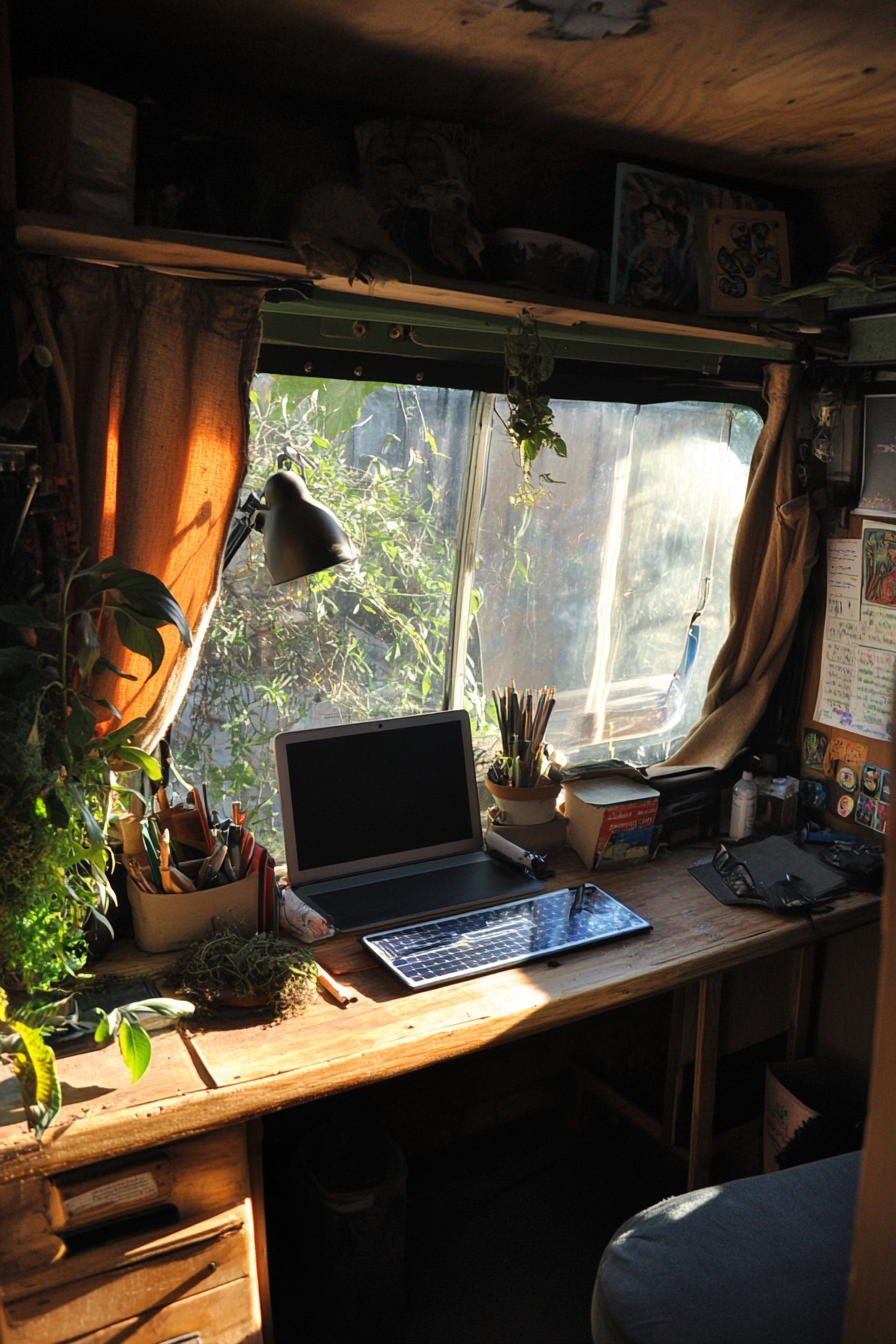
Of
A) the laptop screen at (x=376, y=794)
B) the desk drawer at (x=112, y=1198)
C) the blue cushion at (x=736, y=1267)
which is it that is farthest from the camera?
the laptop screen at (x=376, y=794)

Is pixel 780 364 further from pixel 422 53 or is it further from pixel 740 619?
pixel 422 53

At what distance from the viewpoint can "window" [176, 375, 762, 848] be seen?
7.77ft

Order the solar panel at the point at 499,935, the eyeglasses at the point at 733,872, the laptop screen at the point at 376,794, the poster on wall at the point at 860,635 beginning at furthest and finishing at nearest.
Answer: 1. the poster on wall at the point at 860,635
2. the eyeglasses at the point at 733,872
3. the laptop screen at the point at 376,794
4. the solar panel at the point at 499,935

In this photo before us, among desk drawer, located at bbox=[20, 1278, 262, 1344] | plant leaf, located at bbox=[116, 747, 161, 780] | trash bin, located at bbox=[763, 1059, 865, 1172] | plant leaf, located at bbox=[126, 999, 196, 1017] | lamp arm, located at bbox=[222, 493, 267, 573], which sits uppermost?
lamp arm, located at bbox=[222, 493, 267, 573]

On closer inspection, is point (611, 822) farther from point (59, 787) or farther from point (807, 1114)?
point (59, 787)

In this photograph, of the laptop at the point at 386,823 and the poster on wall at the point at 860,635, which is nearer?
the laptop at the point at 386,823

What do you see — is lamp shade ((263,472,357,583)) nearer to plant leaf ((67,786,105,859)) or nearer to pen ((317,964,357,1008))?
plant leaf ((67,786,105,859))

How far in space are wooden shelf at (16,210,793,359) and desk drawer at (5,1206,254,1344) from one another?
1619 mm

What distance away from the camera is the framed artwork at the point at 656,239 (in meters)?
2.37

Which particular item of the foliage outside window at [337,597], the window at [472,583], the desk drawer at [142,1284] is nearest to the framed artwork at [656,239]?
the window at [472,583]

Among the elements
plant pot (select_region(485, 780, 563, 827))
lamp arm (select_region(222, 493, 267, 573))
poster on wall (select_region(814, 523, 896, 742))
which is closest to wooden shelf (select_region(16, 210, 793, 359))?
lamp arm (select_region(222, 493, 267, 573))

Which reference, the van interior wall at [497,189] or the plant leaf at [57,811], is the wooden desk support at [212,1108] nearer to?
the plant leaf at [57,811]

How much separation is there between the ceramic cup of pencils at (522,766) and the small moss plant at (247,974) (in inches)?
29.6

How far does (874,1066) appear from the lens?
833 millimetres
